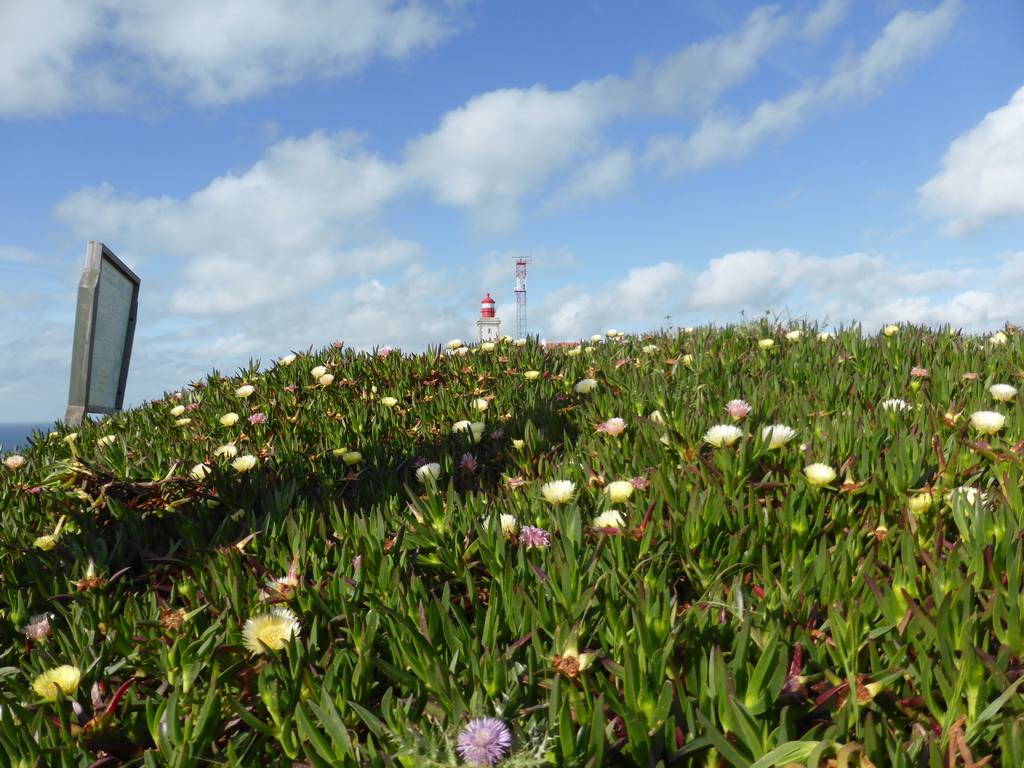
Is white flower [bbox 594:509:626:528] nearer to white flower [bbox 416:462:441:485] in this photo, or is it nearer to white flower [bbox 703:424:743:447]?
white flower [bbox 703:424:743:447]

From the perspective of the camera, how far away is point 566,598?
1684 mm

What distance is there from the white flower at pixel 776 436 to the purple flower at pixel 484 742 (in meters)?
1.58

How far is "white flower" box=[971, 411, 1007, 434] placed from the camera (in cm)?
253

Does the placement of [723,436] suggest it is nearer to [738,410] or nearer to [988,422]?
[738,410]

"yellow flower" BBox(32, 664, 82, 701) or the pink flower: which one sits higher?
the pink flower

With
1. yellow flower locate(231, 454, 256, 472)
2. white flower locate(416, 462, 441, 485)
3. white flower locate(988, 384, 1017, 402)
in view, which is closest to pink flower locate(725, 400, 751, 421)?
white flower locate(988, 384, 1017, 402)

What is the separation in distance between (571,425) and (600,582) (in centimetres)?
216

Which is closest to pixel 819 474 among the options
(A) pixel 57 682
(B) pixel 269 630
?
(B) pixel 269 630

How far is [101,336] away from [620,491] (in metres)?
7.41

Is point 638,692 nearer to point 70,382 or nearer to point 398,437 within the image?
point 398,437

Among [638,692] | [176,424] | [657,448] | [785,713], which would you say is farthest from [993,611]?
[176,424]

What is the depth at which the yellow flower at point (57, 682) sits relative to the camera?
5.22 feet

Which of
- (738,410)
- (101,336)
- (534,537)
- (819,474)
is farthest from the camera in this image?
(101,336)

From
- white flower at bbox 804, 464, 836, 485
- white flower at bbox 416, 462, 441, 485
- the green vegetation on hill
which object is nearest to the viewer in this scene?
the green vegetation on hill
